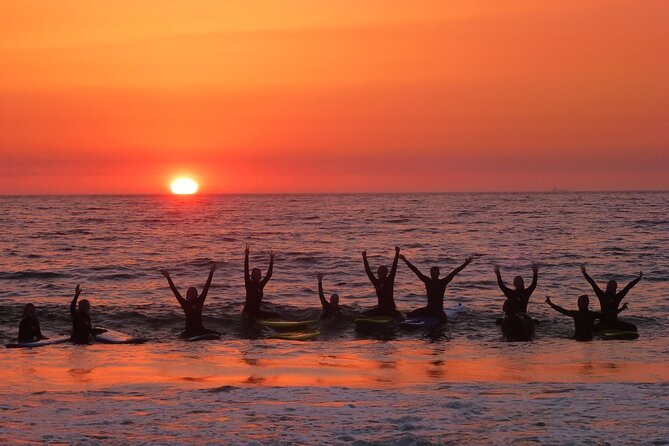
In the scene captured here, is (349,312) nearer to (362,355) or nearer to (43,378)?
(362,355)

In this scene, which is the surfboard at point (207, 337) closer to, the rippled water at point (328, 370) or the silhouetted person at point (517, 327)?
the rippled water at point (328, 370)

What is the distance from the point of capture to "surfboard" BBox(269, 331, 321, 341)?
755 inches

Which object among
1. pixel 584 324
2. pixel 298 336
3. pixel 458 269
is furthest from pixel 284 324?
pixel 584 324

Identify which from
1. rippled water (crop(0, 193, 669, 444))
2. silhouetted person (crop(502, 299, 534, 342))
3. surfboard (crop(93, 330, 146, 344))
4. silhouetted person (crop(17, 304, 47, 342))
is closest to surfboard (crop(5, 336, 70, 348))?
silhouetted person (crop(17, 304, 47, 342))

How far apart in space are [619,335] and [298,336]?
7.33 meters

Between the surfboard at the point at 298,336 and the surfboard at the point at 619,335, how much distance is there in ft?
21.8

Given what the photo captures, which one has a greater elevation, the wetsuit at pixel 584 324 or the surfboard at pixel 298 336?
the wetsuit at pixel 584 324

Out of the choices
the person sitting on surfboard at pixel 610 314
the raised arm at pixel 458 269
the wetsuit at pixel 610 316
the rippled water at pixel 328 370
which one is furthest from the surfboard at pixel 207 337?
the wetsuit at pixel 610 316

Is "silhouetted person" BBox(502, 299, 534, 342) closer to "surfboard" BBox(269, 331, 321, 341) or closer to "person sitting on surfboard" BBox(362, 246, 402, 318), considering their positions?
"person sitting on surfboard" BBox(362, 246, 402, 318)

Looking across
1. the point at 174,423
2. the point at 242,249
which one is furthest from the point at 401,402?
the point at 242,249

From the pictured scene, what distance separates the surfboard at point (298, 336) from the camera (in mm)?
19188

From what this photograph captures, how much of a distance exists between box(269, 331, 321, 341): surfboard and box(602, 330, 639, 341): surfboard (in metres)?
6.63

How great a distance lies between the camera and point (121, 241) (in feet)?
177

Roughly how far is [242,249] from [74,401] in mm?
38539
